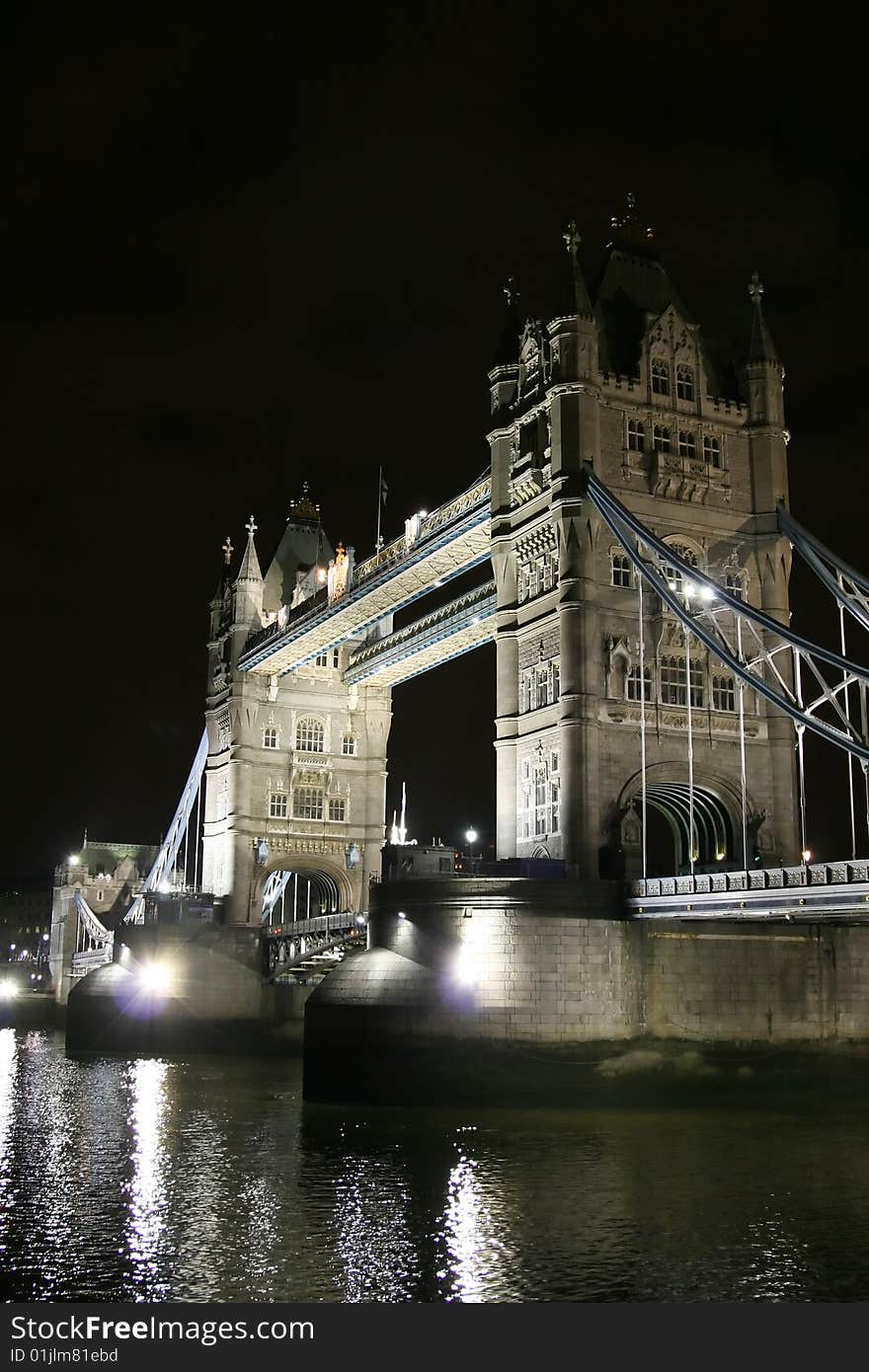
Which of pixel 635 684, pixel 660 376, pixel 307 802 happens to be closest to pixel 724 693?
pixel 635 684

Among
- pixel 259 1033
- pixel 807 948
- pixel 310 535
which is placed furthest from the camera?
pixel 310 535

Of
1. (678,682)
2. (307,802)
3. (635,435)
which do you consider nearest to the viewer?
(678,682)

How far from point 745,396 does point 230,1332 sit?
118ft

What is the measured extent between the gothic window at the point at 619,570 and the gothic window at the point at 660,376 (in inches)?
219

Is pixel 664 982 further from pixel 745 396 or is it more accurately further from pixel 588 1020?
pixel 745 396

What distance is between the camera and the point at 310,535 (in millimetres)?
74125

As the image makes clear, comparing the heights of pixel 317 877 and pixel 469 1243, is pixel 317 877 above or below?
above

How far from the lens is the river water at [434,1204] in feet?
58.9

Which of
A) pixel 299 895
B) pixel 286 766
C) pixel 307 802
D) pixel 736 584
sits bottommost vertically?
pixel 299 895

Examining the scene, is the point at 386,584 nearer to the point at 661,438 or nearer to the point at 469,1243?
the point at 661,438

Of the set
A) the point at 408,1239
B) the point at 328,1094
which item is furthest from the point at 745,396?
the point at 408,1239

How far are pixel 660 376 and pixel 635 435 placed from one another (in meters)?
2.38

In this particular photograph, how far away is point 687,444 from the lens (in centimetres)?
4316

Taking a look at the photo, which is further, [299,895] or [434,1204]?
[299,895]
